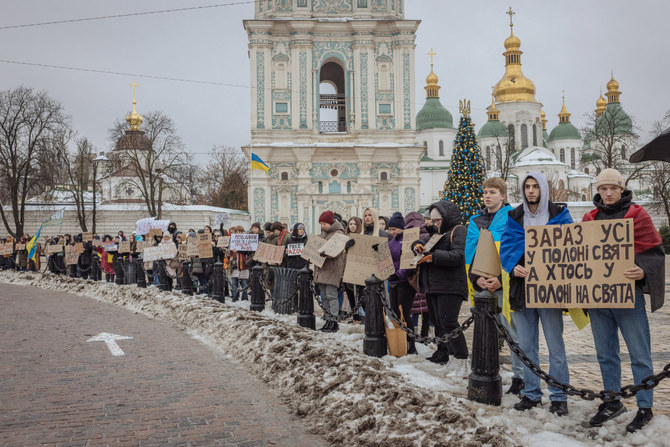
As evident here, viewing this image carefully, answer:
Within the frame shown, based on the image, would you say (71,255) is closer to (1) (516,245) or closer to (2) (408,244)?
(2) (408,244)

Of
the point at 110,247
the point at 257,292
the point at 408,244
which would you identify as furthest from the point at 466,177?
the point at 408,244

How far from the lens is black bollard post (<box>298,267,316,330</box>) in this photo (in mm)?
11016

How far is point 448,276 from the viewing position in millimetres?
7625

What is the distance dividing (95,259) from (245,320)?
15.0 m

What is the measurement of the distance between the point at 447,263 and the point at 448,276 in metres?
0.21

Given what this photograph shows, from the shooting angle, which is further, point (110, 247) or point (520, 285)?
point (110, 247)

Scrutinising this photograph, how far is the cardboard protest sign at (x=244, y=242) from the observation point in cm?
1545

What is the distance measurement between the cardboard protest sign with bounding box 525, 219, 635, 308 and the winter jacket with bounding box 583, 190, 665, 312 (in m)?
0.11

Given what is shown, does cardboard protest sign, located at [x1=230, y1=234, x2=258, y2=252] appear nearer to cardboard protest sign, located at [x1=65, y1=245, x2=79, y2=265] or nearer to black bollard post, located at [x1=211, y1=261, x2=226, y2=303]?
black bollard post, located at [x1=211, y1=261, x2=226, y2=303]

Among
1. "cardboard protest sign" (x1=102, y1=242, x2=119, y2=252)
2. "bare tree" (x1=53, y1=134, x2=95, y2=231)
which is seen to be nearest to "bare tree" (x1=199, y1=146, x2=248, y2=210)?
"bare tree" (x1=53, y1=134, x2=95, y2=231)

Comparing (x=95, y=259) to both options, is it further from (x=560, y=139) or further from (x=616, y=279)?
(x=560, y=139)

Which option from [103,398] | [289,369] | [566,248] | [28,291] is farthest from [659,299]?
[28,291]

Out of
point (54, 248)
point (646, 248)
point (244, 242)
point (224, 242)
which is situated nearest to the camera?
point (646, 248)

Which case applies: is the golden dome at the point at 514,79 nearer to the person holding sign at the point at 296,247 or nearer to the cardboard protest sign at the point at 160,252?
the cardboard protest sign at the point at 160,252
